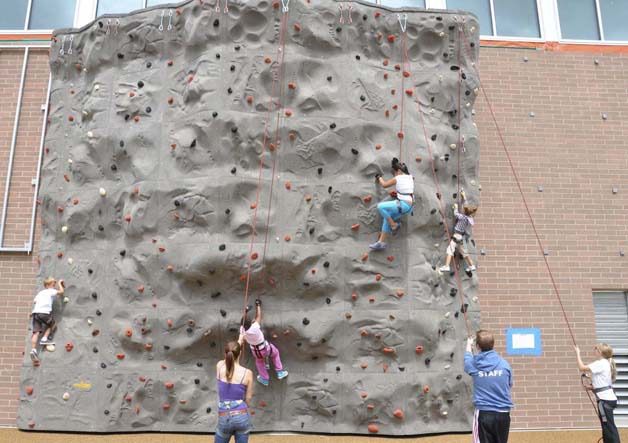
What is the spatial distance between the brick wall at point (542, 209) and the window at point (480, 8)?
0.56m

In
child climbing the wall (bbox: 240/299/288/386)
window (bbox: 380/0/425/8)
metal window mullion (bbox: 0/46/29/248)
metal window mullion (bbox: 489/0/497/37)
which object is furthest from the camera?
metal window mullion (bbox: 489/0/497/37)

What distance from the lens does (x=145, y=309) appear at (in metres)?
7.86

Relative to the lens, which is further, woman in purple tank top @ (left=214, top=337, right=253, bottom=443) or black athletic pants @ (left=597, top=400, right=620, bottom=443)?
black athletic pants @ (left=597, top=400, right=620, bottom=443)

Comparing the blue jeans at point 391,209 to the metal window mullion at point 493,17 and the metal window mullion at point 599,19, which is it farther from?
the metal window mullion at point 599,19

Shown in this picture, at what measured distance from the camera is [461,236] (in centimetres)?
824

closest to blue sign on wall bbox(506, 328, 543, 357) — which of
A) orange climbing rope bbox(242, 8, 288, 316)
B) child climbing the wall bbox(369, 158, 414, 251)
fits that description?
child climbing the wall bbox(369, 158, 414, 251)

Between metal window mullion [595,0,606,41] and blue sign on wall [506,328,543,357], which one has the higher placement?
metal window mullion [595,0,606,41]

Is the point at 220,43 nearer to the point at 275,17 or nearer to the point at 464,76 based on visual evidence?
the point at 275,17

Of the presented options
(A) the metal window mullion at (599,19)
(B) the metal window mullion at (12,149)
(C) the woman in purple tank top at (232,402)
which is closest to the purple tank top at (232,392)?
(C) the woman in purple tank top at (232,402)

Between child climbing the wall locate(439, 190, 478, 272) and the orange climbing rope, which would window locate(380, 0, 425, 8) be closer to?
the orange climbing rope

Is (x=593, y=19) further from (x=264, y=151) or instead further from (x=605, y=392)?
(x=605, y=392)

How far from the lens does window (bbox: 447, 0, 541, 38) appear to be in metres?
10.1

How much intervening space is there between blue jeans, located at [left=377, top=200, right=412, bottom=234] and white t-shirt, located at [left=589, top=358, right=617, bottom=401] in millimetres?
2776

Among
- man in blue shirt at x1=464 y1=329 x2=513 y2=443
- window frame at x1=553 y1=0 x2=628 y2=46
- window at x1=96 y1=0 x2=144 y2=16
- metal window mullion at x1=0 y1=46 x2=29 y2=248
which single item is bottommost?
man in blue shirt at x1=464 y1=329 x2=513 y2=443
